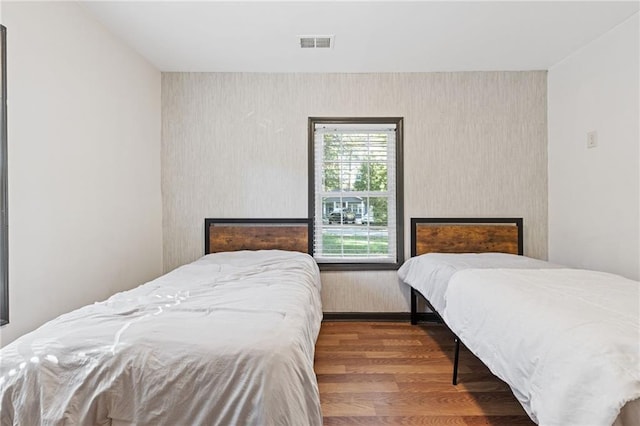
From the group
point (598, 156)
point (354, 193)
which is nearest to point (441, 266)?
point (354, 193)

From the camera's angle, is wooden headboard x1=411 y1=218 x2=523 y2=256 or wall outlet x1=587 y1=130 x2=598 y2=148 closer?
wall outlet x1=587 y1=130 x2=598 y2=148

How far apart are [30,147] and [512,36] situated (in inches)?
128

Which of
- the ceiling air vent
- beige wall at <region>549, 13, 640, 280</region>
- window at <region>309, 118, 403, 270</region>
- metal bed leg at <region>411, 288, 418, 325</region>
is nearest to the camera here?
beige wall at <region>549, 13, 640, 280</region>

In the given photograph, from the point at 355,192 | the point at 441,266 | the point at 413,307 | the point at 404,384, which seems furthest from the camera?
the point at 355,192

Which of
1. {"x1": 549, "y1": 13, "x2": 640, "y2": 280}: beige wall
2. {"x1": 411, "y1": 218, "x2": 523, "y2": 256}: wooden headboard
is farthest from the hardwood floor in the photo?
{"x1": 549, "y1": 13, "x2": 640, "y2": 280}: beige wall

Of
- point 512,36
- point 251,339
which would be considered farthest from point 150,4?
point 512,36

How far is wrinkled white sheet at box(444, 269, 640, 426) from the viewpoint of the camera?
38.8 inches

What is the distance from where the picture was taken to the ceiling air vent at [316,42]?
8.69ft

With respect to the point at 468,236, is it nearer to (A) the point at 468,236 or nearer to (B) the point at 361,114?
(A) the point at 468,236

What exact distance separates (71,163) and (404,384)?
245 centimetres

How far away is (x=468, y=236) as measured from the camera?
329 cm

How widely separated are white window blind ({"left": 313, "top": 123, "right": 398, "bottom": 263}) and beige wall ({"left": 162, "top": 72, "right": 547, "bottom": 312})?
0.20 m

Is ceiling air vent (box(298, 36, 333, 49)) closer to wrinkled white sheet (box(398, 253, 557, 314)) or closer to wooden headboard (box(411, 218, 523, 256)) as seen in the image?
wooden headboard (box(411, 218, 523, 256))

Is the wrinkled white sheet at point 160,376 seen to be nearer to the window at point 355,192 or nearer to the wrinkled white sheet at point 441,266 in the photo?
the wrinkled white sheet at point 441,266
